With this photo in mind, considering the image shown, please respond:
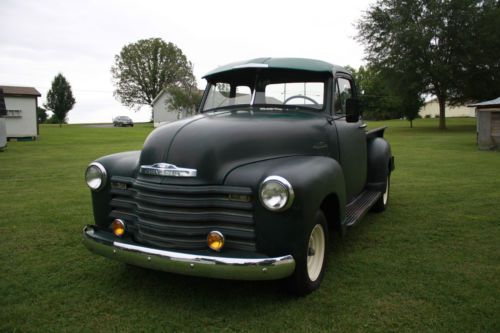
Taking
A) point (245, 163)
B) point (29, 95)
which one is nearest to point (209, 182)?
point (245, 163)

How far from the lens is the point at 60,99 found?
193 ft

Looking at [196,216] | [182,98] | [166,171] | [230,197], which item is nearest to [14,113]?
[182,98]

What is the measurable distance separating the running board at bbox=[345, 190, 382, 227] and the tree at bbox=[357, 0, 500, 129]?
23.3 m

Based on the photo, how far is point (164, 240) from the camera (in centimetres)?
302

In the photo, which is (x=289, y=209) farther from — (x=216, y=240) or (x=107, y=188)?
(x=107, y=188)

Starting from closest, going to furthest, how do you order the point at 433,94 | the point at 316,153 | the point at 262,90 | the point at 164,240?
1. the point at 164,240
2. the point at 316,153
3. the point at 262,90
4. the point at 433,94

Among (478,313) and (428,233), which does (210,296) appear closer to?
(478,313)

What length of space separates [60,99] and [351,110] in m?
62.0

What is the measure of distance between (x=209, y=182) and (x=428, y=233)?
3.11m

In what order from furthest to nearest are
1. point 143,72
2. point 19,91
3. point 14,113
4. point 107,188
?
point 143,72 → point 19,91 → point 14,113 → point 107,188

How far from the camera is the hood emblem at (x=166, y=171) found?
3.02 metres

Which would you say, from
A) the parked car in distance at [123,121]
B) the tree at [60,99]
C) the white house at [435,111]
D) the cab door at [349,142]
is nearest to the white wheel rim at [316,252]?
the cab door at [349,142]

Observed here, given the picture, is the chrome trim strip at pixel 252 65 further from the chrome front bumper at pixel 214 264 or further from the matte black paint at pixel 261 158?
the chrome front bumper at pixel 214 264

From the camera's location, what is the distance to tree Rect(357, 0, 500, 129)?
25.7 m
